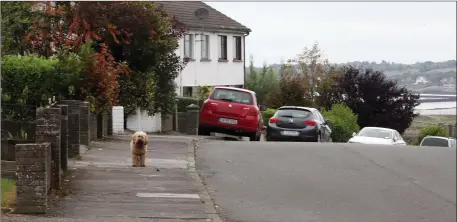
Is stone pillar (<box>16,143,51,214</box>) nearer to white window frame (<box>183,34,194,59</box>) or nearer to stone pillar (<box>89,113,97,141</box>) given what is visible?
stone pillar (<box>89,113,97,141</box>)

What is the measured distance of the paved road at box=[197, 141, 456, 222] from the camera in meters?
10.2

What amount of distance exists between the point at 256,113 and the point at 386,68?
1644cm

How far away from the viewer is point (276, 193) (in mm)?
11781

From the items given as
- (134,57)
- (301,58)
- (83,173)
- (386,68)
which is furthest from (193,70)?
(386,68)

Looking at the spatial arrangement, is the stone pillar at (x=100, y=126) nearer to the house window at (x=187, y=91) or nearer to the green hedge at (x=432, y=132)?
the green hedge at (x=432, y=132)

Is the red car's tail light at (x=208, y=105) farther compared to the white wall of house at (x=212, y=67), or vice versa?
the white wall of house at (x=212, y=67)

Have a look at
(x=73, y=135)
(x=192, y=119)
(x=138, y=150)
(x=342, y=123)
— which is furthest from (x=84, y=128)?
(x=342, y=123)

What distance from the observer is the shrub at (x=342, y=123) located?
117 ft

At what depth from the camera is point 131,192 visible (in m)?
11.1

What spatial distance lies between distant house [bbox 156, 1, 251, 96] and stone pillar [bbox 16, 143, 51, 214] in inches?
1201

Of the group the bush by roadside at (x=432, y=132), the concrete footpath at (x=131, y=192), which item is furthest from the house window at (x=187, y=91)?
the concrete footpath at (x=131, y=192)

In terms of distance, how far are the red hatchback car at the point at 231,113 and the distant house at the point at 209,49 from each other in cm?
1608

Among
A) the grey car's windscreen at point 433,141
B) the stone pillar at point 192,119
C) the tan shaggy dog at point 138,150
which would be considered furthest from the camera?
the stone pillar at point 192,119

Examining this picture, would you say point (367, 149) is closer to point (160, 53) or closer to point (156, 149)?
point (156, 149)
